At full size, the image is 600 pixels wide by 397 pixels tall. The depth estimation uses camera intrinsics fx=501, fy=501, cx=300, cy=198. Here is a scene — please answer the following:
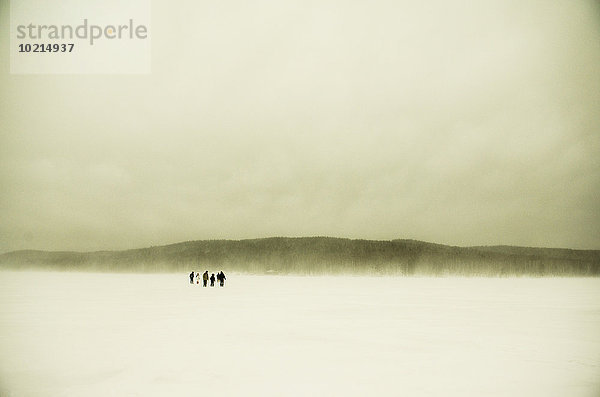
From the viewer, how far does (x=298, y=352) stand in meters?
9.18

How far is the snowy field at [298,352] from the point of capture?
278 inches

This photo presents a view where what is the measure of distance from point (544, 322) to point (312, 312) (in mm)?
6478

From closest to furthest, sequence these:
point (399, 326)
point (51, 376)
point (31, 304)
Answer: point (51, 376) → point (399, 326) → point (31, 304)

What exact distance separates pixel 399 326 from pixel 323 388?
5857 millimetres

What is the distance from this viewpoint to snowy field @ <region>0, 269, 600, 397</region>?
23.2ft

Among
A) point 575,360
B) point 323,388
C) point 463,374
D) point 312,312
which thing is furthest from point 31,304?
point 575,360

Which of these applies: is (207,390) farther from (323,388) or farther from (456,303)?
→ (456,303)

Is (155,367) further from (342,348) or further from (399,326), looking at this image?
(399,326)

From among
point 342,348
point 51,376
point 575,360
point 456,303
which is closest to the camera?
point 51,376

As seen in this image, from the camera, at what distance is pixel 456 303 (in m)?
18.5

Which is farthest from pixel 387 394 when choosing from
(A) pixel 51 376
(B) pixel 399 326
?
(B) pixel 399 326

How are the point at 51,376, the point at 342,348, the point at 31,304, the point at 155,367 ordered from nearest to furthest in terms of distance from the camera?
the point at 51,376, the point at 155,367, the point at 342,348, the point at 31,304

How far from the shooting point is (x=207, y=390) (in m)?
6.88

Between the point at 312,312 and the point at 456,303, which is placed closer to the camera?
the point at 312,312
